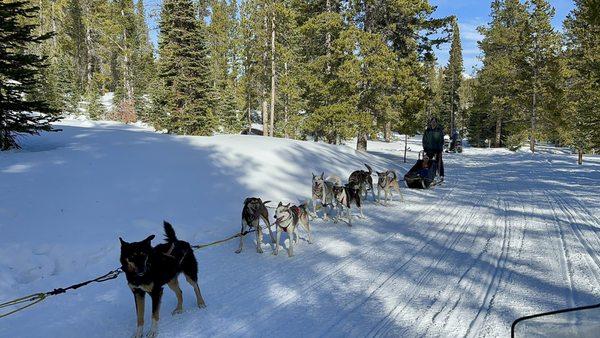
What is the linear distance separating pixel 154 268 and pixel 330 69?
1907 centimetres

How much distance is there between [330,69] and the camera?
21.7 meters

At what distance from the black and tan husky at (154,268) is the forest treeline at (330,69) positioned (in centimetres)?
908

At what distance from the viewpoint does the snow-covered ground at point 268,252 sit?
4.60 metres

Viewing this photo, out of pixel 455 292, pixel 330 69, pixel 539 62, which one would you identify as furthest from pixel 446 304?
pixel 539 62

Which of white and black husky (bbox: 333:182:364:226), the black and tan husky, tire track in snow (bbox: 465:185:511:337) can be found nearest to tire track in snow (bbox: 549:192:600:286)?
tire track in snow (bbox: 465:185:511:337)

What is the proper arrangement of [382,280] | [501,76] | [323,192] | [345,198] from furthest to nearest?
[501,76] → [323,192] → [345,198] → [382,280]

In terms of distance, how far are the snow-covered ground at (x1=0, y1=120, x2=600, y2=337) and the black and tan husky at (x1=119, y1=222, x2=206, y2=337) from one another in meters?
0.32

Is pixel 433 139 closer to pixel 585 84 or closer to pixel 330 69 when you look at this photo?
pixel 330 69

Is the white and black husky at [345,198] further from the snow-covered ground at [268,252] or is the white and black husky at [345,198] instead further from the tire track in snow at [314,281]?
the tire track in snow at [314,281]

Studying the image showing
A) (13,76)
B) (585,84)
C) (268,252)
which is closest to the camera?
(268,252)

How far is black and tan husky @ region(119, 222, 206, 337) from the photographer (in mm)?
3961

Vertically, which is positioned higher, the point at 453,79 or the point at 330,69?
the point at 453,79

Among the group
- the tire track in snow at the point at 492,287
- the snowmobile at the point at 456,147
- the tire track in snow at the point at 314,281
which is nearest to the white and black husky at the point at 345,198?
the tire track in snow at the point at 314,281

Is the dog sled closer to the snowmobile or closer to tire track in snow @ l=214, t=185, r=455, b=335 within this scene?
tire track in snow @ l=214, t=185, r=455, b=335
